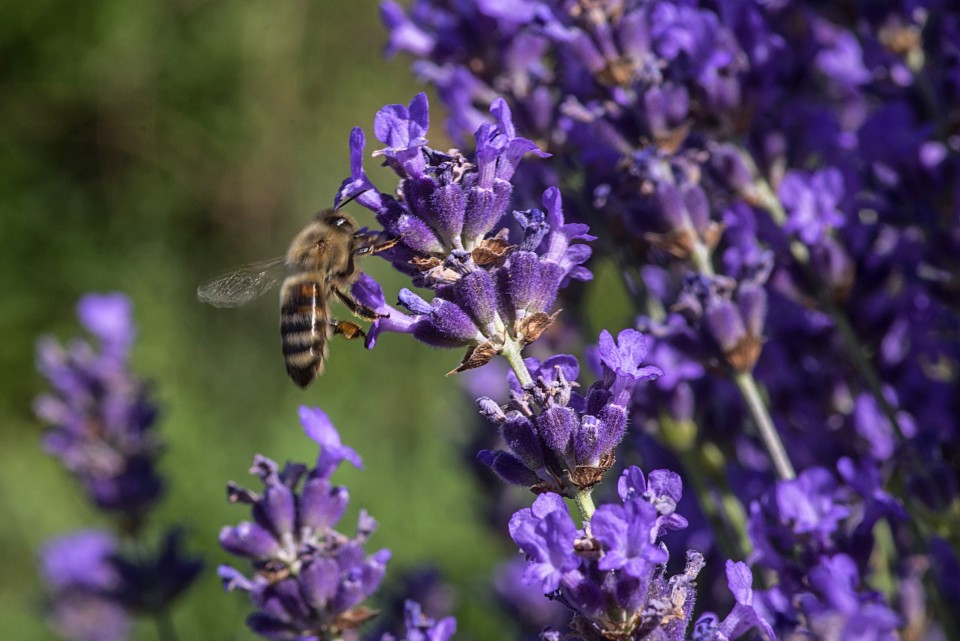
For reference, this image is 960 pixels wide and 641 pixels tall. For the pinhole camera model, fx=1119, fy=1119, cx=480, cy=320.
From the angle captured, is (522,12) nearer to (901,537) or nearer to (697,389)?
(697,389)

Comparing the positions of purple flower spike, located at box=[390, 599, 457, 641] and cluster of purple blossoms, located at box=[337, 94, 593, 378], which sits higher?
cluster of purple blossoms, located at box=[337, 94, 593, 378]

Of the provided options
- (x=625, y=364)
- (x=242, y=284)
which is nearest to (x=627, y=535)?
(x=625, y=364)

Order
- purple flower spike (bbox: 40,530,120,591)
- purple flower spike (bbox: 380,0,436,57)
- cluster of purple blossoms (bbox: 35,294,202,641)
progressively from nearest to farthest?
purple flower spike (bbox: 380,0,436,57)
cluster of purple blossoms (bbox: 35,294,202,641)
purple flower spike (bbox: 40,530,120,591)

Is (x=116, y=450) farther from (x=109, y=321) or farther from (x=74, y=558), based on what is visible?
(x=74, y=558)

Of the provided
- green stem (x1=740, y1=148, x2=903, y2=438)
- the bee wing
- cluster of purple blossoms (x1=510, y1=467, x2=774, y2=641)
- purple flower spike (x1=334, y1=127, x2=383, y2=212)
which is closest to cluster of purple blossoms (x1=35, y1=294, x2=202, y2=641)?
the bee wing

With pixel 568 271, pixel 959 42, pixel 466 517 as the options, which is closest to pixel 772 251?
pixel 959 42

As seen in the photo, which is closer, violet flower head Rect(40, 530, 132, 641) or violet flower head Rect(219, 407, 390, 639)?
violet flower head Rect(219, 407, 390, 639)

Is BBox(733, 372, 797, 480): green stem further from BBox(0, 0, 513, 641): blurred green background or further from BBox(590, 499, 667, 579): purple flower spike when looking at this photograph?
BBox(0, 0, 513, 641): blurred green background
